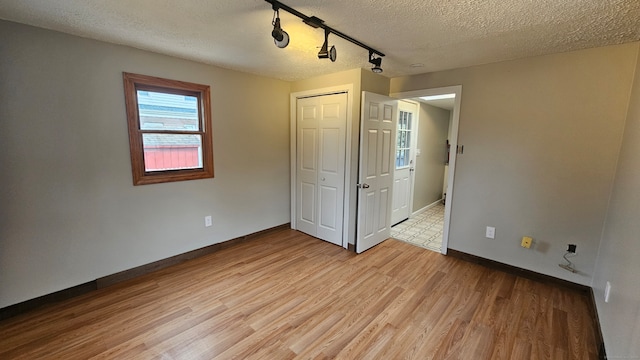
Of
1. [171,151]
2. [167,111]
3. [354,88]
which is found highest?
[354,88]

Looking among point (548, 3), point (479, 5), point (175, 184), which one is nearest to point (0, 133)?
point (175, 184)

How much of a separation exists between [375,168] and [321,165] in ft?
2.43

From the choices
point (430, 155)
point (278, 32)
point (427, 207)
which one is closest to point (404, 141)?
point (430, 155)

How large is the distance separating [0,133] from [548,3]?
3.80 m

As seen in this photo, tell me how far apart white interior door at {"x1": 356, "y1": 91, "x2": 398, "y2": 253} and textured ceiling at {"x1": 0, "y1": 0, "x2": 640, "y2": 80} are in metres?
0.74

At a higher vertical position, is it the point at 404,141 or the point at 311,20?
the point at 311,20

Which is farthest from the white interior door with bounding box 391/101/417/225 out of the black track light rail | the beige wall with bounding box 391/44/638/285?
the black track light rail

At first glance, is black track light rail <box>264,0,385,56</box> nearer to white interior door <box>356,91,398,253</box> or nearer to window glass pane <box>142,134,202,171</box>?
white interior door <box>356,91,398,253</box>

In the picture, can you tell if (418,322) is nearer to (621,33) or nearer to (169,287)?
(169,287)

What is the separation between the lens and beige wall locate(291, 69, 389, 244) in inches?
121

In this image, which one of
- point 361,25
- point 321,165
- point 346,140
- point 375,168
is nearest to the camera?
point 361,25

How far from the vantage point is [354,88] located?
3098 millimetres

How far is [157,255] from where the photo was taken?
9.14ft

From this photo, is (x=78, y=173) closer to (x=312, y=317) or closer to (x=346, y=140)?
(x=312, y=317)
